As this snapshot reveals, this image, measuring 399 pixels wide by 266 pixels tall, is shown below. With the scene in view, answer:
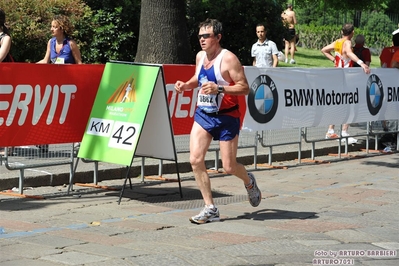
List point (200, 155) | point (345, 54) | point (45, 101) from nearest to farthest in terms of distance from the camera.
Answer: point (200, 155)
point (45, 101)
point (345, 54)

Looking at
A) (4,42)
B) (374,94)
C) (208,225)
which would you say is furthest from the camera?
(374,94)

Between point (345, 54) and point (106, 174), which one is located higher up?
point (345, 54)

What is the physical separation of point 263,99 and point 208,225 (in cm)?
420

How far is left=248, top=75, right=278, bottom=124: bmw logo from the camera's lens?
12000 millimetres

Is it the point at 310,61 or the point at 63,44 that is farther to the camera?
the point at 310,61

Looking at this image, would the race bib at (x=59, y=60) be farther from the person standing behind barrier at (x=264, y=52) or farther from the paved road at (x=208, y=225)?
the person standing behind barrier at (x=264, y=52)

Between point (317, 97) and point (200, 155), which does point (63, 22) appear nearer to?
point (317, 97)

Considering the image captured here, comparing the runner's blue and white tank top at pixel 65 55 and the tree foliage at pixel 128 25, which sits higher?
the tree foliage at pixel 128 25

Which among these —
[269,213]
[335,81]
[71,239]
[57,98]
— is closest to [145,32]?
[335,81]

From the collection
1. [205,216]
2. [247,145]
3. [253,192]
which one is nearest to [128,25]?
[247,145]

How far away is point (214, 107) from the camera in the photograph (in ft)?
27.7

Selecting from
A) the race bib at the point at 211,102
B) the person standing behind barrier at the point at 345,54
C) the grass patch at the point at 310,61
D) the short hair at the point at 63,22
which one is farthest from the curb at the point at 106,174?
the grass patch at the point at 310,61

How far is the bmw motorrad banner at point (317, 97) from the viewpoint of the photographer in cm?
1213

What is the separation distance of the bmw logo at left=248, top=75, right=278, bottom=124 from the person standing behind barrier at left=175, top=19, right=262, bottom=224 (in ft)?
11.2
